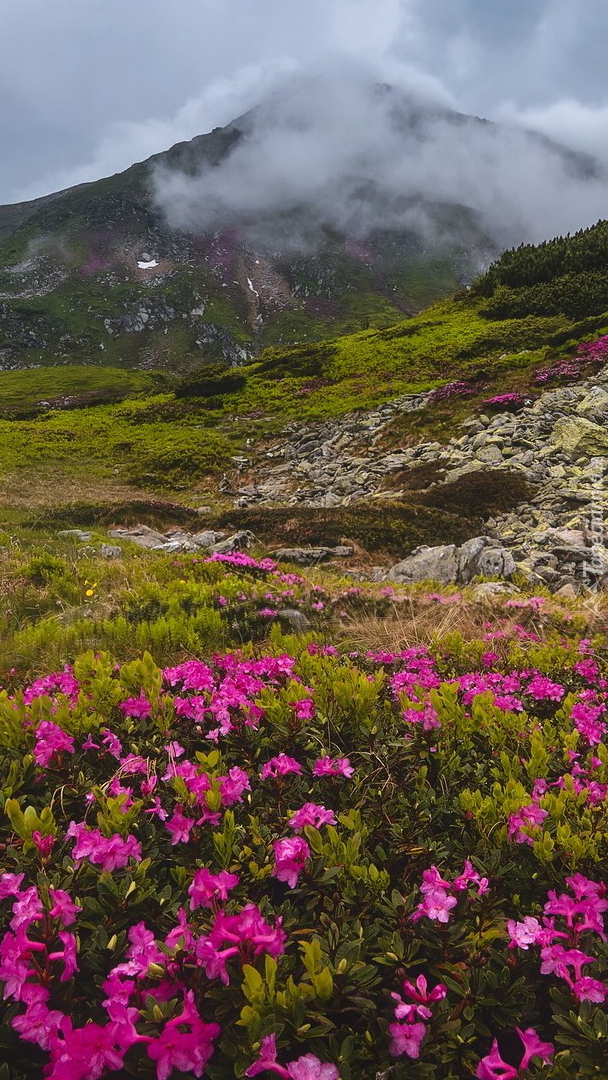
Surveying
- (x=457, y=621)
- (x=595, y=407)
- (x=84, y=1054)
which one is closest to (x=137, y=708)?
(x=84, y=1054)

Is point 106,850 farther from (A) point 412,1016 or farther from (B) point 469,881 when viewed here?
(B) point 469,881

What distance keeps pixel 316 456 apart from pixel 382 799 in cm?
2409

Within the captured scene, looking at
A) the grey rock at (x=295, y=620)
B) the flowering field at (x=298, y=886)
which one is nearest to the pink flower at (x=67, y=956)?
the flowering field at (x=298, y=886)

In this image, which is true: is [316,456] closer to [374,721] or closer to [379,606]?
[379,606]

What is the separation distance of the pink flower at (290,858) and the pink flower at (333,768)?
56 cm

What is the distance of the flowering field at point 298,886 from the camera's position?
1.33m

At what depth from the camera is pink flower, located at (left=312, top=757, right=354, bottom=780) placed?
2.39 m

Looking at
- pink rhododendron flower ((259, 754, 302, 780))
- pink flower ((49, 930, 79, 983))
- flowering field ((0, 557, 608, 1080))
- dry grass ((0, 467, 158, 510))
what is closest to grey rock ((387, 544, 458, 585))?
flowering field ((0, 557, 608, 1080))

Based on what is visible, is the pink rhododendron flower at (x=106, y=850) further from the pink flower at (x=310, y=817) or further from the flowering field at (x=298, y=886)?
the pink flower at (x=310, y=817)

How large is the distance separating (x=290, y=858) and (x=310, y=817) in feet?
0.69

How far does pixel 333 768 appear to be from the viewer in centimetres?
241

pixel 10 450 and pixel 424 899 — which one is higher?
pixel 10 450

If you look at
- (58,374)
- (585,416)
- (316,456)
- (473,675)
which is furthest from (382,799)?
(58,374)

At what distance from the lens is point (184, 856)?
190 cm
